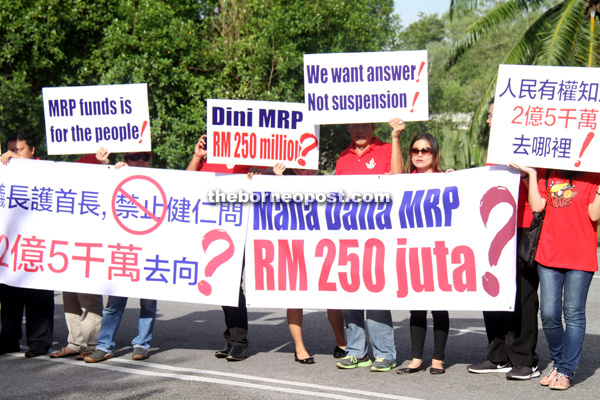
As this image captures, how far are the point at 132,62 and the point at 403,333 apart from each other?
40.9 ft

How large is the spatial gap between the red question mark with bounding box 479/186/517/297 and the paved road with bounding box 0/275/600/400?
28.4 inches

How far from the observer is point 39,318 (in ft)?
22.1

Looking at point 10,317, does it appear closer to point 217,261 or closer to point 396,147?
point 217,261

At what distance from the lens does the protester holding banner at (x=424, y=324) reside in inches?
236

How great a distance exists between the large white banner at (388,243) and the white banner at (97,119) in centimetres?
118

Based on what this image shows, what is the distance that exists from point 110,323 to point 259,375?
1.40 m

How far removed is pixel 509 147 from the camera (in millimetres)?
5738

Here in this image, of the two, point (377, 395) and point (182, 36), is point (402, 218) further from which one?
point (182, 36)

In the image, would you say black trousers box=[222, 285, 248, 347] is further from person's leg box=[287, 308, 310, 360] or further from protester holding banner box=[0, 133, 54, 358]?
protester holding banner box=[0, 133, 54, 358]

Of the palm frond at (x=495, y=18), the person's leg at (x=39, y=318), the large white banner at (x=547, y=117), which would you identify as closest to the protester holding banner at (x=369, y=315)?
the large white banner at (x=547, y=117)

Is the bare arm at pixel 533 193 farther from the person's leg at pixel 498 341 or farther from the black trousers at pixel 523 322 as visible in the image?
the person's leg at pixel 498 341

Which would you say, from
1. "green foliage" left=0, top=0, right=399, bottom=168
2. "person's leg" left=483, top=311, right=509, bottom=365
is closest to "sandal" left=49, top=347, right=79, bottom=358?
"person's leg" left=483, top=311, right=509, bottom=365

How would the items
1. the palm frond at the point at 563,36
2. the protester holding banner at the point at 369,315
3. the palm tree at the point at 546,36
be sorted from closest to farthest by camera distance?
the protester holding banner at the point at 369,315 < the palm frond at the point at 563,36 < the palm tree at the point at 546,36

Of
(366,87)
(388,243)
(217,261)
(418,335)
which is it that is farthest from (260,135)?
(418,335)
